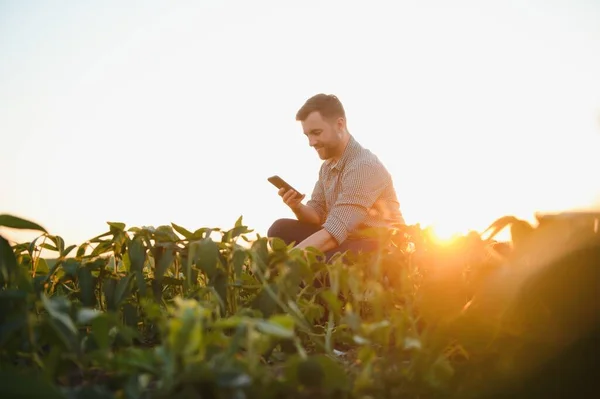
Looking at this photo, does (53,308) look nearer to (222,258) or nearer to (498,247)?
(222,258)

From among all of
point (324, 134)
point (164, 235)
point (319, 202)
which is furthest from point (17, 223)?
point (319, 202)

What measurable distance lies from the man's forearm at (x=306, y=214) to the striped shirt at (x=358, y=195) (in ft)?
0.43

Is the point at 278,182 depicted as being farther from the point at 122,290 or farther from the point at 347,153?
the point at 122,290

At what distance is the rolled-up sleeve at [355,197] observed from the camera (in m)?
3.07

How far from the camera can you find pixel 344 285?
0.96 m

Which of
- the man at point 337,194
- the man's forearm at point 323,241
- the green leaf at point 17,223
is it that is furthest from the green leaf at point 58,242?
the man's forearm at point 323,241

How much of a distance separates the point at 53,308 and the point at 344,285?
1.58ft

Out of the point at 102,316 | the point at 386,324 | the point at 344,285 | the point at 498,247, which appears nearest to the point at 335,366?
the point at 386,324

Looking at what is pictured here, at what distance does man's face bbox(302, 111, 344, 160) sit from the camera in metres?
4.06

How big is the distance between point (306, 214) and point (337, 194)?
27 cm

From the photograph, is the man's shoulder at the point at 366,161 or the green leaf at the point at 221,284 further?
the man's shoulder at the point at 366,161

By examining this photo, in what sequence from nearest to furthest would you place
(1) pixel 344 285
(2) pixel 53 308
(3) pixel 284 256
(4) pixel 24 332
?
(2) pixel 53 308 → (4) pixel 24 332 → (1) pixel 344 285 → (3) pixel 284 256

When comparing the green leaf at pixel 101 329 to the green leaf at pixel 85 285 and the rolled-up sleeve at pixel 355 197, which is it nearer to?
the green leaf at pixel 85 285

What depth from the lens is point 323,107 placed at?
13.5 ft
